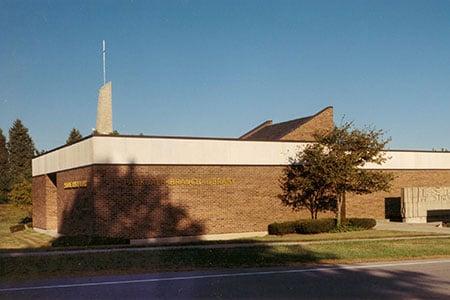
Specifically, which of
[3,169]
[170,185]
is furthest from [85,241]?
[3,169]

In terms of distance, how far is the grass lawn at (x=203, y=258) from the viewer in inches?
549

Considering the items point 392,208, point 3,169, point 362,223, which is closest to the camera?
point 362,223

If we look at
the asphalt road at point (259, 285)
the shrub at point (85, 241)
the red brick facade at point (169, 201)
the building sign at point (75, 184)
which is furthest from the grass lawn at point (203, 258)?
the building sign at point (75, 184)

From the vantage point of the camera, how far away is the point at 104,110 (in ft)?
108

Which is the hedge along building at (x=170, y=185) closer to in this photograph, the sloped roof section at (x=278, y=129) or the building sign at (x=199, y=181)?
the building sign at (x=199, y=181)

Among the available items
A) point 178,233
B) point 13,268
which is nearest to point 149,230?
point 178,233

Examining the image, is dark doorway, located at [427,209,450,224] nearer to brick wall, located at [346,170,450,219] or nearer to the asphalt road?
brick wall, located at [346,170,450,219]

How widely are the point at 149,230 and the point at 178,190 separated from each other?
265 cm

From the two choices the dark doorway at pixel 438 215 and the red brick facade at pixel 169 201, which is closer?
the red brick facade at pixel 169 201

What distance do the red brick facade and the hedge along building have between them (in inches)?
2.0

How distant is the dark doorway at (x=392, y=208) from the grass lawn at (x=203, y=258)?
16969 millimetres

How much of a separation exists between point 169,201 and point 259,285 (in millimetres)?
17785

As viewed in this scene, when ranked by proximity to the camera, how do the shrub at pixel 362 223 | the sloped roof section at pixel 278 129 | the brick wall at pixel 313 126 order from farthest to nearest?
the sloped roof section at pixel 278 129 → the brick wall at pixel 313 126 → the shrub at pixel 362 223

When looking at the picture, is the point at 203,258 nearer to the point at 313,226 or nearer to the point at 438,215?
the point at 313,226
